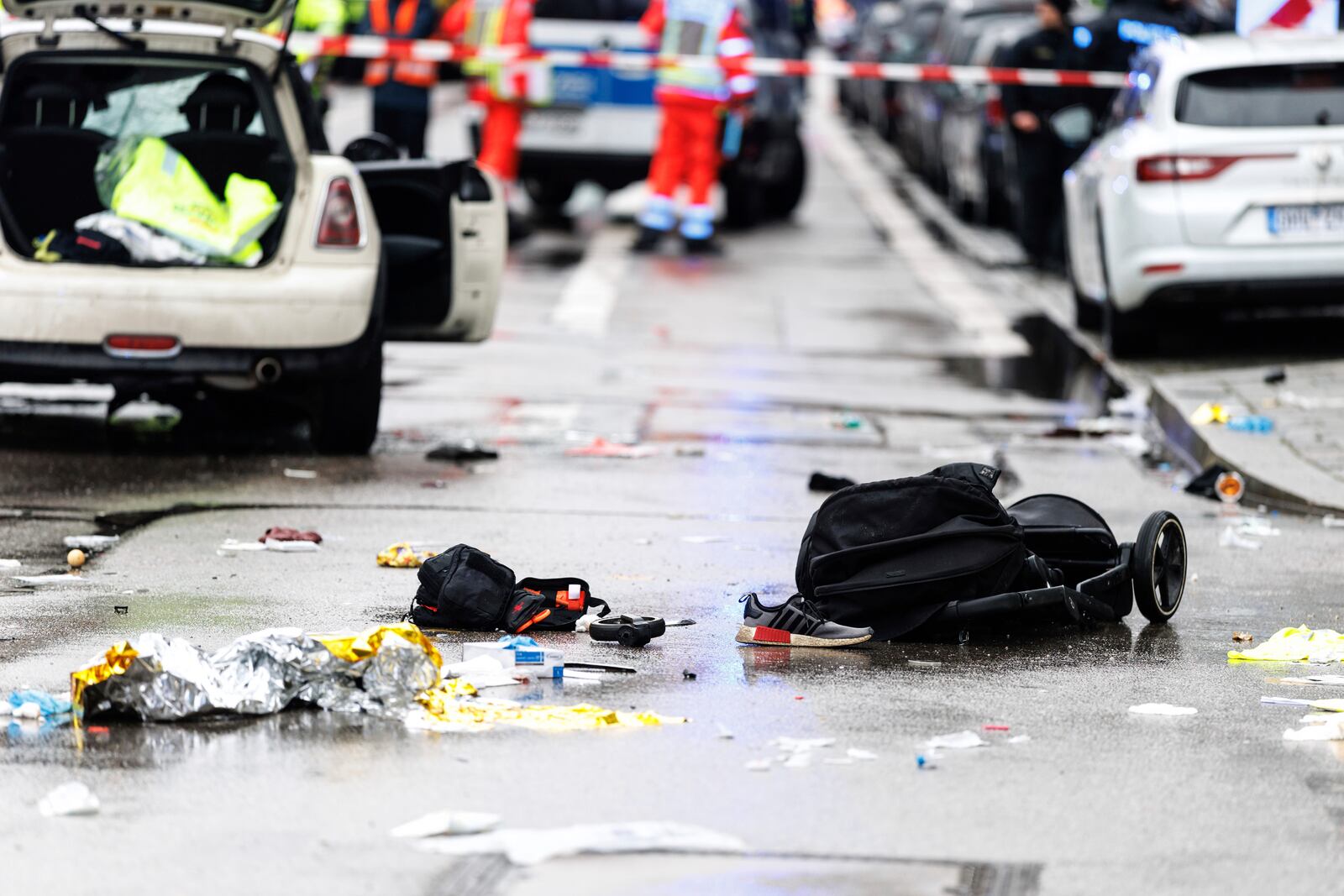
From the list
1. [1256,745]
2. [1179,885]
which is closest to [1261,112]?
[1256,745]

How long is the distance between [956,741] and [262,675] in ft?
5.05

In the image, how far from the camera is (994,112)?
19172mm

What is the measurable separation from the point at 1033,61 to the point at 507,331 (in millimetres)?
4729

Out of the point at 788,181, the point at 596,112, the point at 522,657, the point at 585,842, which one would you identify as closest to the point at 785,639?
the point at 522,657

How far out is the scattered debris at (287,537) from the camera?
790cm

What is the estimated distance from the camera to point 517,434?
1090cm

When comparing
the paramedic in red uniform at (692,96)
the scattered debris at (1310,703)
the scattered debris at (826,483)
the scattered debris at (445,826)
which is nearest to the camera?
the scattered debris at (445,826)

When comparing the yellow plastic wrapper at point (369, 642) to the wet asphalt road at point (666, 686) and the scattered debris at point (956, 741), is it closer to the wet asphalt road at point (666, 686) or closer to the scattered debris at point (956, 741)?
the wet asphalt road at point (666, 686)

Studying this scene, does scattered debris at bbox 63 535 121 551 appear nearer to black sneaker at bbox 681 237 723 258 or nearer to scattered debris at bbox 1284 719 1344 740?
scattered debris at bbox 1284 719 1344 740

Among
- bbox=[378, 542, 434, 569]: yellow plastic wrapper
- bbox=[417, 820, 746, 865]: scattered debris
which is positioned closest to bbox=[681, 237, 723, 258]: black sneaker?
bbox=[378, 542, 434, 569]: yellow plastic wrapper

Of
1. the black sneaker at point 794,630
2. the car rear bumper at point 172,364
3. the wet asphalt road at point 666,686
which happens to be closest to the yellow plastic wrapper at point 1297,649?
the wet asphalt road at point 666,686

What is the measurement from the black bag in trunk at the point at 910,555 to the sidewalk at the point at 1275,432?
3.01 m

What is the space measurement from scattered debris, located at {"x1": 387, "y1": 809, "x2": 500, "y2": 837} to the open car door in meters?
5.91

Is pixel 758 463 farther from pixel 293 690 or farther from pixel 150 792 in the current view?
pixel 150 792
